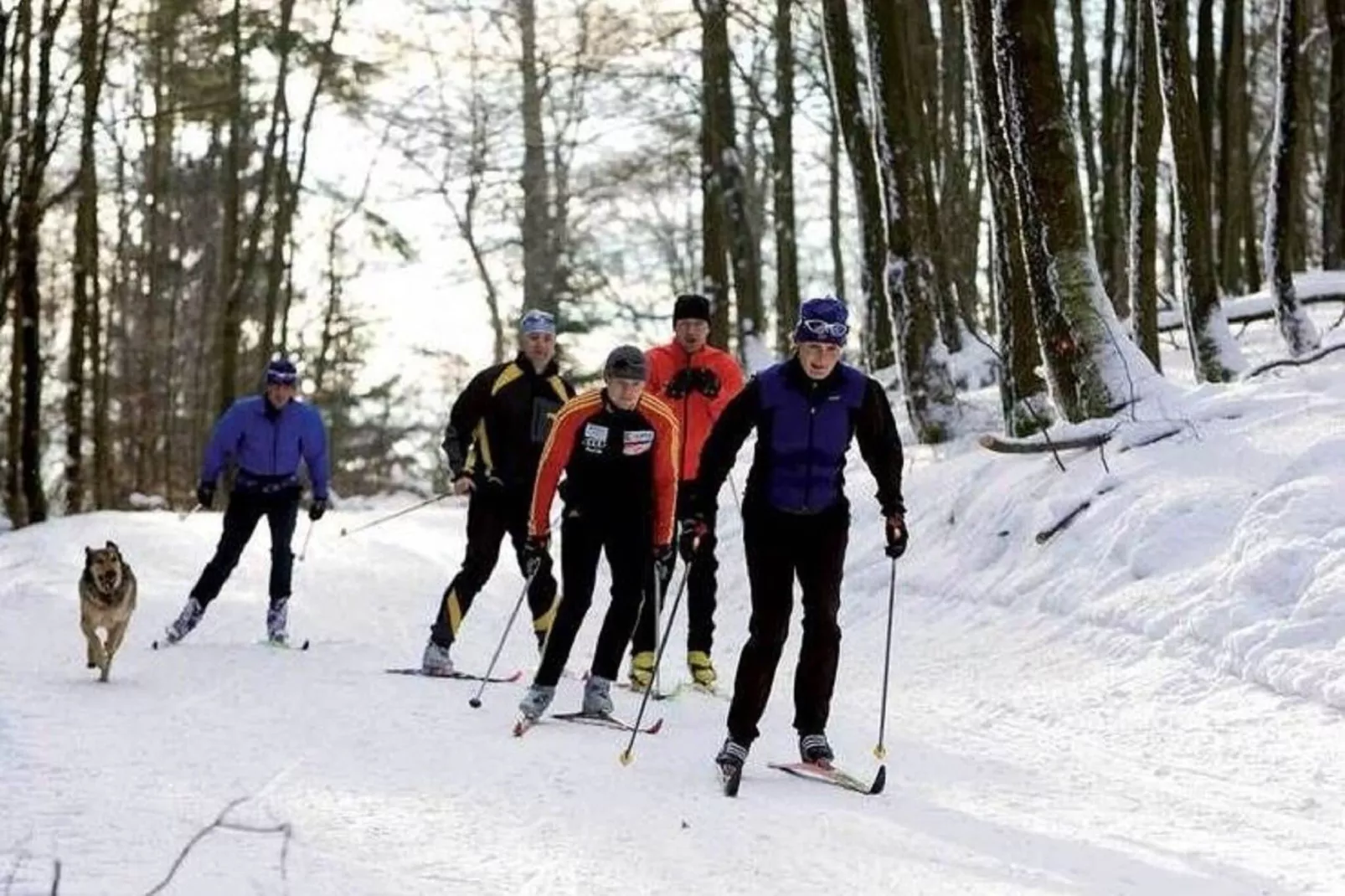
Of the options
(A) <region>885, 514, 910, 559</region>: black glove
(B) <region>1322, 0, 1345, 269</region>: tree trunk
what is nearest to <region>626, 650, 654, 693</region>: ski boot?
(A) <region>885, 514, 910, 559</region>: black glove

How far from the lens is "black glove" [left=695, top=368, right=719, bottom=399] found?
9.57 m

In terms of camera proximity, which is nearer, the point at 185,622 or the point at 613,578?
the point at 613,578

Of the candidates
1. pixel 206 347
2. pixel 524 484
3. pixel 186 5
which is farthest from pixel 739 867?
pixel 206 347

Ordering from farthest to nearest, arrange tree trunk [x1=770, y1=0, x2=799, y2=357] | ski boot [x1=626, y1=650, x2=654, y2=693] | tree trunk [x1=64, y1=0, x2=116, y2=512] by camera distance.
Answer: tree trunk [x1=770, y1=0, x2=799, y2=357]
tree trunk [x1=64, y1=0, x2=116, y2=512]
ski boot [x1=626, y1=650, x2=654, y2=693]

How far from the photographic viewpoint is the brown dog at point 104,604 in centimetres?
895

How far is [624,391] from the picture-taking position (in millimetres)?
7730

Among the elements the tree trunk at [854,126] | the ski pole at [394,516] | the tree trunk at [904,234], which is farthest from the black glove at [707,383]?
the tree trunk at [854,126]

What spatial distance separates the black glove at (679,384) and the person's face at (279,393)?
304cm

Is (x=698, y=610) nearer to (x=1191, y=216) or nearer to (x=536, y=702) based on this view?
(x=536, y=702)

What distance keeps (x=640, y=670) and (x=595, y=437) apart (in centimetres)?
188

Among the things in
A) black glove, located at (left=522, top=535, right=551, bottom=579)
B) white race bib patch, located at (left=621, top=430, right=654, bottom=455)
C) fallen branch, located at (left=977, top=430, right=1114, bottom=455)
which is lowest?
black glove, located at (left=522, top=535, right=551, bottom=579)

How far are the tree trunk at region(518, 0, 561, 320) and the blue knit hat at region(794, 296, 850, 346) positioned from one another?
23.7m

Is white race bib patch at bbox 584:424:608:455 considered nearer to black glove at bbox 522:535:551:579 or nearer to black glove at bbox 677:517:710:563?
black glove at bbox 522:535:551:579

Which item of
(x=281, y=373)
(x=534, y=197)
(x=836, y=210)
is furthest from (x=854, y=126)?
(x=534, y=197)
